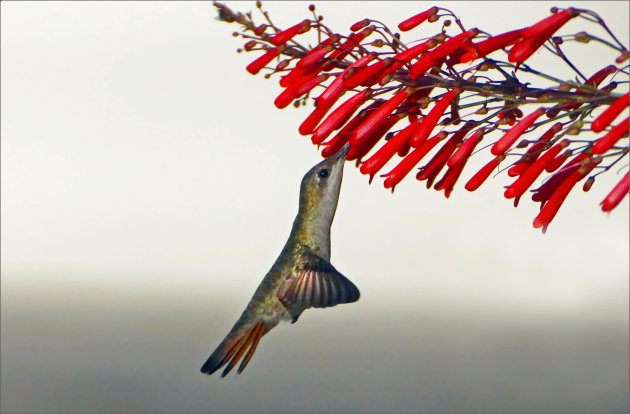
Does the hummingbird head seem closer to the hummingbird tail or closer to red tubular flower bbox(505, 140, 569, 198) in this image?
the hummingbird tail

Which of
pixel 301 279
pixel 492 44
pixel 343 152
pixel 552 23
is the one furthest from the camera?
pixel 301 279

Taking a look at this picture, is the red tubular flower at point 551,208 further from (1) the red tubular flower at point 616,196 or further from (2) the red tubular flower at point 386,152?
(2) the red tubular flower at point 386,152

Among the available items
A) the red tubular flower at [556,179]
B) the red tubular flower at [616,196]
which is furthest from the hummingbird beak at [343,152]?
the red tubular flower at [616,196]

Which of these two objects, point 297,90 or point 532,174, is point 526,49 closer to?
point 532,174

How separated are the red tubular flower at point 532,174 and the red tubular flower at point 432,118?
227mm

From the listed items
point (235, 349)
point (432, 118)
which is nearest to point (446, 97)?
point (432, 118)

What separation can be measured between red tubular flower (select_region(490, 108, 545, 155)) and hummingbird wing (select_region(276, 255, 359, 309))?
57 centimetres

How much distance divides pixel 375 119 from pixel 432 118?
0.43 ft

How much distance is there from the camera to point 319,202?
280 centimetres

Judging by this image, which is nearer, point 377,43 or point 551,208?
point 377,43

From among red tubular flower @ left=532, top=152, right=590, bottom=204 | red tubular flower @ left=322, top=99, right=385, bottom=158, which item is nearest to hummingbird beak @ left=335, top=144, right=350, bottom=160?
red tubular flower @ left=322, top=99, right=385, bottom=158

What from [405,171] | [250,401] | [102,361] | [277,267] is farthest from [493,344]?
[405,171]

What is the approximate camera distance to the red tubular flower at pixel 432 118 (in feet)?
6.77

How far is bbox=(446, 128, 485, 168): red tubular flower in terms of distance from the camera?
217cm
